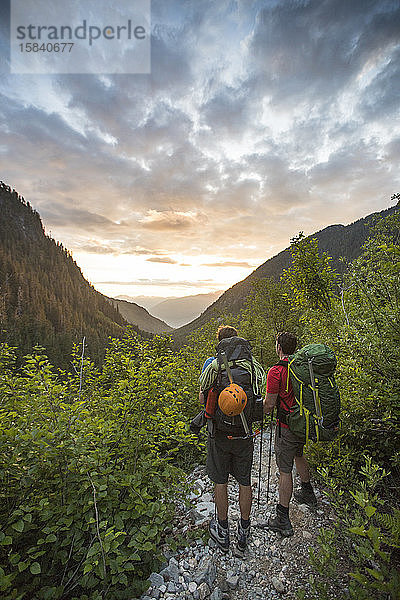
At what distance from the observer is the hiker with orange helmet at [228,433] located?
3738 millimetres

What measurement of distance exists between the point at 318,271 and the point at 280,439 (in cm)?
833

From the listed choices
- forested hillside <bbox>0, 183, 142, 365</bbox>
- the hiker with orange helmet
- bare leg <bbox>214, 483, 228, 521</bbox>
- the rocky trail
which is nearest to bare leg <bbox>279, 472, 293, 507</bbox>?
the rocky trail

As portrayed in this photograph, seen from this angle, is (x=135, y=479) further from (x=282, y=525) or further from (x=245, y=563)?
(x=282, y=525)

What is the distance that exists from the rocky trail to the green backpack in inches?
52.0

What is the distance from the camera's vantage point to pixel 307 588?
10.4 ft

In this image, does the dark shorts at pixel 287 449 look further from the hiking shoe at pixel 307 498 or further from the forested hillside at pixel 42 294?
the forested hillside at pixel 42 294

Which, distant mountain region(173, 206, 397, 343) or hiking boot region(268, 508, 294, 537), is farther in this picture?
distant mountain region(173, 206, 397, 343)

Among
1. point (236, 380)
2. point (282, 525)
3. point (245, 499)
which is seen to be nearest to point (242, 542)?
point (245, 499)

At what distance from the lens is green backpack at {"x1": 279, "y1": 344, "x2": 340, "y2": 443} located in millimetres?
3785

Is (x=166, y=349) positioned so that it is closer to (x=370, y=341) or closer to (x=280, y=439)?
(x=280, y=439)

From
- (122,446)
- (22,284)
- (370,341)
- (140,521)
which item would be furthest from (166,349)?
(22,284)

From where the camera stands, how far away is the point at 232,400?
3.53 metres

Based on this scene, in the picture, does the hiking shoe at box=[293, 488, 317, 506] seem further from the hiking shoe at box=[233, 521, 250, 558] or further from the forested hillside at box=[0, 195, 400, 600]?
the hiking shoe at box=[233, 521, 250, 558]

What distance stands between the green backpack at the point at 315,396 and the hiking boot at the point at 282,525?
1.14m
